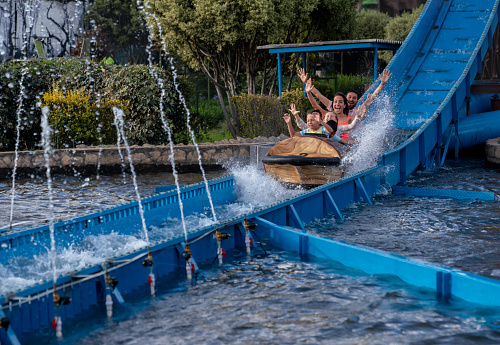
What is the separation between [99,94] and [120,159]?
238cm

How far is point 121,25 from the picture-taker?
45.2 meters

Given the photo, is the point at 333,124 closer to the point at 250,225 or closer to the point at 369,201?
the point at 369,201

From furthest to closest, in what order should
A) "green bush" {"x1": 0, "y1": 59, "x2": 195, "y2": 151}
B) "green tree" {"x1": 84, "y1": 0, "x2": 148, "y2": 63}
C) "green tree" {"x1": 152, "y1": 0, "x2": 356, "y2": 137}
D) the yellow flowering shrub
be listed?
Answer: "green tree" {"x1": 84, "y1": 0, "x2": 148, "y2": 63}
"green tree" {"x1": 152, "y1": 0, "x2": 356, "y2": 137}
"green bush" {"x1": 0, "y1": 59, "x2": 195, "y2": 151}
the yellow flowering shrub

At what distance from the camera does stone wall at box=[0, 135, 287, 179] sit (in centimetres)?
1312

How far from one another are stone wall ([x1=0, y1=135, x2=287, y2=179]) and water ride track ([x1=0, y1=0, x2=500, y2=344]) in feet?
11.9

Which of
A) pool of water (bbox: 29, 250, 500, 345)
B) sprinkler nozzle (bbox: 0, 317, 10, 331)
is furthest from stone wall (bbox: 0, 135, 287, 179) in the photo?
sprinkler nozzle (bbox: 0, 317, 10, 331)

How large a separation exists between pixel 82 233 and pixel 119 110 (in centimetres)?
726

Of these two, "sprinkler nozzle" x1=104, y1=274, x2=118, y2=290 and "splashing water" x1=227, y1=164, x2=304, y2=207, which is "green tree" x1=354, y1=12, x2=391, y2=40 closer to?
"splashing water" x1=227, y1=164, x2=304, y2=207

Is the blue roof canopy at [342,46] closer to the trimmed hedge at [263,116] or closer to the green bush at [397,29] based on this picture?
the trimmed hedge at [263,116]

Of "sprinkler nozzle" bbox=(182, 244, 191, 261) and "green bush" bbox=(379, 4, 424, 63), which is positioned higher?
"green bush" bbox=(379, 4, 424, 63)

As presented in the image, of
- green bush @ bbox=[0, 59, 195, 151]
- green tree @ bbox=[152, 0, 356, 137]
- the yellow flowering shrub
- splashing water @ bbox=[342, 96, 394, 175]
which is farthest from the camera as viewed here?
green tree @ bbox=[152, 0, 356, 137]

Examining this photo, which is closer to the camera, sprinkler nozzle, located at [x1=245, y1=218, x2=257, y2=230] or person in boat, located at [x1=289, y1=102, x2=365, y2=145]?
sprinkler nozzle, located at [x1=245, y1=218, x2=257, y2=230]

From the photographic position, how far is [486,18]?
17.3 metres

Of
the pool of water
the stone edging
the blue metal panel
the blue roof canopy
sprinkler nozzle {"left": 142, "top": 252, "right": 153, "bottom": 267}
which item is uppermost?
the blue roof canopy
